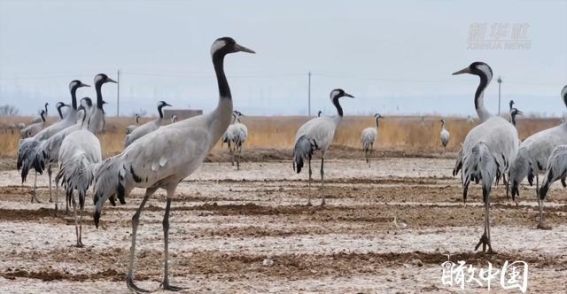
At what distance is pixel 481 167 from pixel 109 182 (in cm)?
491

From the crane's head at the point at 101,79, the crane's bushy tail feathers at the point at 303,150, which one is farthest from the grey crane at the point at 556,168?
the crane's head at the point at 101,79

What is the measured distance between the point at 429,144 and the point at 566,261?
39.4 meters

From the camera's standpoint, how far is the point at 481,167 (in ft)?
45.7

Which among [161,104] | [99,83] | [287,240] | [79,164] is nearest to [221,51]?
[79,164]

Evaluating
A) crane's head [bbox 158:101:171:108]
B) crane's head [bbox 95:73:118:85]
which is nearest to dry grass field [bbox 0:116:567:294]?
crane's head [bbox 95:73:118:85]

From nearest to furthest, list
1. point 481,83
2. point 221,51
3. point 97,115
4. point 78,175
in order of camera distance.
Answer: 1. point 221,51
2. point 78,175
3. point 481,83
4. point 97,115

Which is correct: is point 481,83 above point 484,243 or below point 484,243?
above

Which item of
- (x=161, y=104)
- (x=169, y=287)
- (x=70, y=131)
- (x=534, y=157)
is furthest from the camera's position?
(x=161, y=104)

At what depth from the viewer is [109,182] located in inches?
444

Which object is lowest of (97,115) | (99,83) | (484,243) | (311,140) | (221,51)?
(484,243)

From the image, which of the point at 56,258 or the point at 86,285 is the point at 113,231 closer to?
the point at 56,258

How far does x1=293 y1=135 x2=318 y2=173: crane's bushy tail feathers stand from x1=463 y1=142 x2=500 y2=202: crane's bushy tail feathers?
9.41 m

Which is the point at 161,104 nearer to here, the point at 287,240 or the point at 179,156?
the point at 287,240

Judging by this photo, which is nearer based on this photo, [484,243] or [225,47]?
[225,47]
